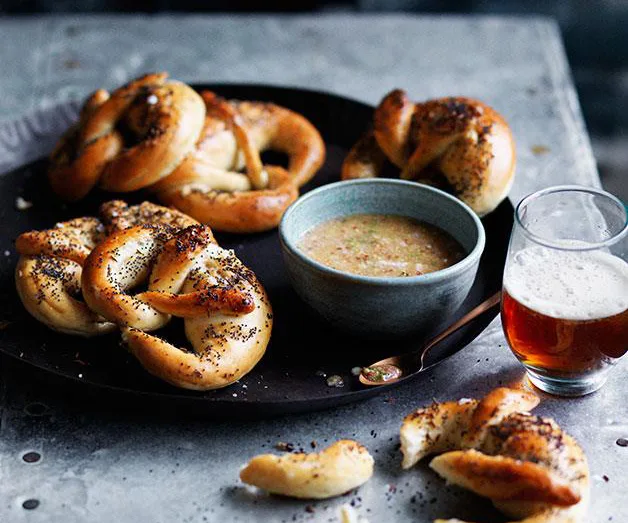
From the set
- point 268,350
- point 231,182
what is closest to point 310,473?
point 268,350

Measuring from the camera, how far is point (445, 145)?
7.07ft

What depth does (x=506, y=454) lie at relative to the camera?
1.45 m

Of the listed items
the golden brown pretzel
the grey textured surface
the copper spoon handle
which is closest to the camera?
the grey textured surface

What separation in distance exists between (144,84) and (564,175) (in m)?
1.13

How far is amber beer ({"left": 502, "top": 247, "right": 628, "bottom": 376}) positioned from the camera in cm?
157

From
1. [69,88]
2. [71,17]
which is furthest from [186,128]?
[71,17]

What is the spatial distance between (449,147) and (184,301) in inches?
31.3

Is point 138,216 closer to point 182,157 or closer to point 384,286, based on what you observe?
point 182,157

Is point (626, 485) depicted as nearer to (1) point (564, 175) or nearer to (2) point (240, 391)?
(2) point (240, 391)

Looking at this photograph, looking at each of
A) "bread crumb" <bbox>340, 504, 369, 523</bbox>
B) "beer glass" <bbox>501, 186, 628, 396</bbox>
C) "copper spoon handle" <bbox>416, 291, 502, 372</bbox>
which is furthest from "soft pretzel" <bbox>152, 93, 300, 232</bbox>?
"bread crumb" <bbox>340, 504, 369, 523</bbox>

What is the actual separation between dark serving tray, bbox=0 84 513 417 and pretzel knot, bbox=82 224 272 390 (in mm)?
42

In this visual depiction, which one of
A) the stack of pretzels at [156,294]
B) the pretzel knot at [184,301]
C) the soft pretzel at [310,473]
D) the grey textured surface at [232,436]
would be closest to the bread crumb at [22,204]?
the grey textured surface at [232,436]

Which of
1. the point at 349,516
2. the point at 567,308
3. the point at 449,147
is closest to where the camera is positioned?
the point at 349,516

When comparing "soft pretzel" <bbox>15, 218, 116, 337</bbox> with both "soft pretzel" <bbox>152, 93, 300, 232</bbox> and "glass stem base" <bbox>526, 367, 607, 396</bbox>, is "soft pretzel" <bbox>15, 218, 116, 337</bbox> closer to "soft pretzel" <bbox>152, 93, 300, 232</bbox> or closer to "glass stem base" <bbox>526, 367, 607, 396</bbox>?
"soft pretzel" <bbox>152, 93, 300, 232</bbox>
